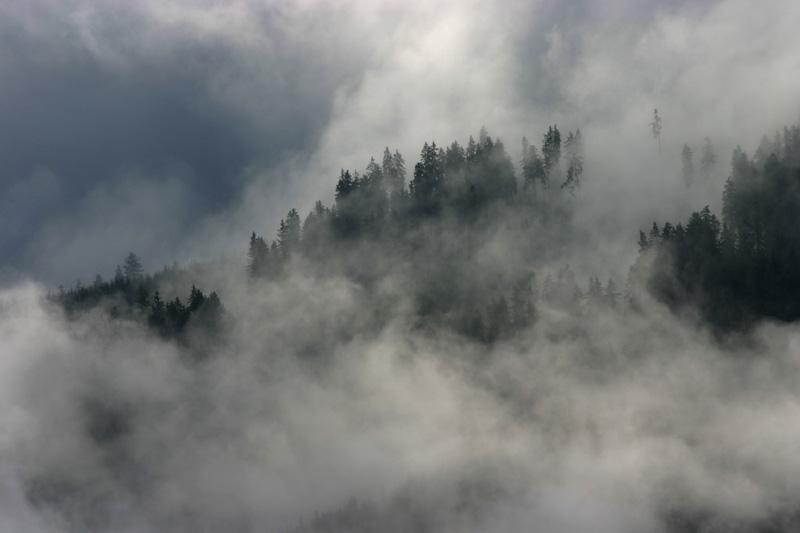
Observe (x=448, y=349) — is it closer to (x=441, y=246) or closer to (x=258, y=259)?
(x=441, y=246)

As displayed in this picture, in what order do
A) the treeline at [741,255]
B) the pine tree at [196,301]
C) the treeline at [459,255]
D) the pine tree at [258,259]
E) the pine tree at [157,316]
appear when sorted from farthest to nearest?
the pine tree at [258,259] < the pine tree at [157,316] < the pine tree at [196,301] < the treeline at [459,255] < the treeline at [741,255]

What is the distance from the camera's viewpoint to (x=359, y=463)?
159m

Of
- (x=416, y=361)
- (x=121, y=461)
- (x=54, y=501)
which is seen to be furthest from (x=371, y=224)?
(x=54, y=501)

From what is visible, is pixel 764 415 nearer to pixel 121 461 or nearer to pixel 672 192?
pixel 672 192

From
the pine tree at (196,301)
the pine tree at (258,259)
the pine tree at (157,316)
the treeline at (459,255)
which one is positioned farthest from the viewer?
the pine tree at (258,259)

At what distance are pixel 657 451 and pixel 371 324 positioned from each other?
189 feet

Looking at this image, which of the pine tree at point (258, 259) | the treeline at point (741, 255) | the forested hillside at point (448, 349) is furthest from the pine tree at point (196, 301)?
the treeline at point (741, 255)

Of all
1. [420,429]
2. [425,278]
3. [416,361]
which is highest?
[425,278]

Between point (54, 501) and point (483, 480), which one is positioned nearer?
point (483, 480)

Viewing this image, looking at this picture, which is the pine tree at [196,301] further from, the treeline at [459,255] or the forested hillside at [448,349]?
the treeline at [459,255]

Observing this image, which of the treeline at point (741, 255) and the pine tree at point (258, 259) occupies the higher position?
the pine tree at point (258, 259)

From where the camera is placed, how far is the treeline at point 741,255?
145375mm

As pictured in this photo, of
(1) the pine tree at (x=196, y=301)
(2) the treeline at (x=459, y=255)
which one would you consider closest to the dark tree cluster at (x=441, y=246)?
(2) the treeline at (x=459, y=255)

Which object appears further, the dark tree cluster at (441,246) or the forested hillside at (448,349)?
the dark tree cluster at (441,246)
